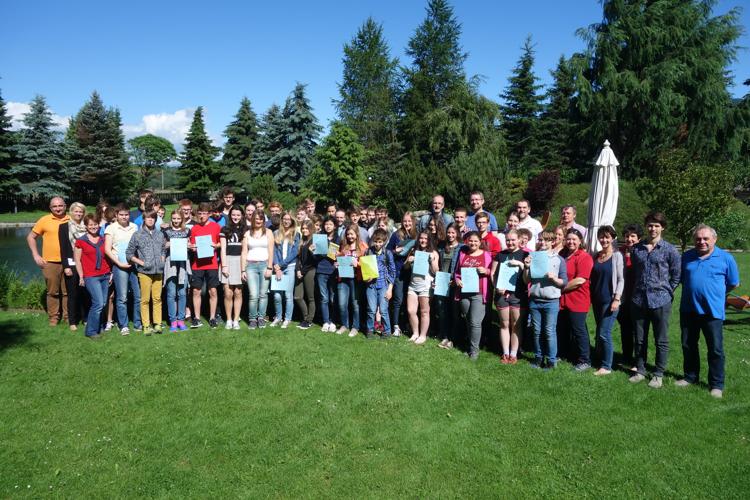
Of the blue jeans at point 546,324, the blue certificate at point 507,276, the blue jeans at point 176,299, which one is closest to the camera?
the blue jeans at point 546,324

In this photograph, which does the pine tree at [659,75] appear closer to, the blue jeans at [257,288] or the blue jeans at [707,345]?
the blue jeans at [707,345]

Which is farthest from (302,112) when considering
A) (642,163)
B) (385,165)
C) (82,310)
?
(82,310)

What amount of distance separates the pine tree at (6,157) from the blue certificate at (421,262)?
44.2 m

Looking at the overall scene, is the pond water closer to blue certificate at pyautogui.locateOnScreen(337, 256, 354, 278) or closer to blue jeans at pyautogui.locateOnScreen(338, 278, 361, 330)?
blue jeans at pyautogui.locateOnScreen(338, 278, 361, 330)

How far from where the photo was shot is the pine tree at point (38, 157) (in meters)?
40.6

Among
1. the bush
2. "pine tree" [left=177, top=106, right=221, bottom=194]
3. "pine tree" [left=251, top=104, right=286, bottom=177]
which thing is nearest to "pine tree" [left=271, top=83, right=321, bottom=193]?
"pine tree" [left=251, top=104, right=286, bottom=177]

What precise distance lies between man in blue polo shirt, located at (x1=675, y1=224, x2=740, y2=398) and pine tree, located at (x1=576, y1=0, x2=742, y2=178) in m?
26.7

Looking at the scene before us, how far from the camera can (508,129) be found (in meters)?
43.4

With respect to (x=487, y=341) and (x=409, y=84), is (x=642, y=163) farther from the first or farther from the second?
(x=487, y=341)

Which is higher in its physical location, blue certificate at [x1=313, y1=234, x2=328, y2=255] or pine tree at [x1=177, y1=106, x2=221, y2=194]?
pine tree at [x1=177, y1=106, x2=221, y2=194]

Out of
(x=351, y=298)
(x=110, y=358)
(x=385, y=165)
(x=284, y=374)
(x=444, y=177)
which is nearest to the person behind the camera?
(x=284, y=374)

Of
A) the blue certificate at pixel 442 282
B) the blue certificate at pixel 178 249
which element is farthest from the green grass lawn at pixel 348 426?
the blue certificate at pixel 178 249

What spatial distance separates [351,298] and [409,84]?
34.6 meters

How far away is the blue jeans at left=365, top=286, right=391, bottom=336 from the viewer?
7585 mm
